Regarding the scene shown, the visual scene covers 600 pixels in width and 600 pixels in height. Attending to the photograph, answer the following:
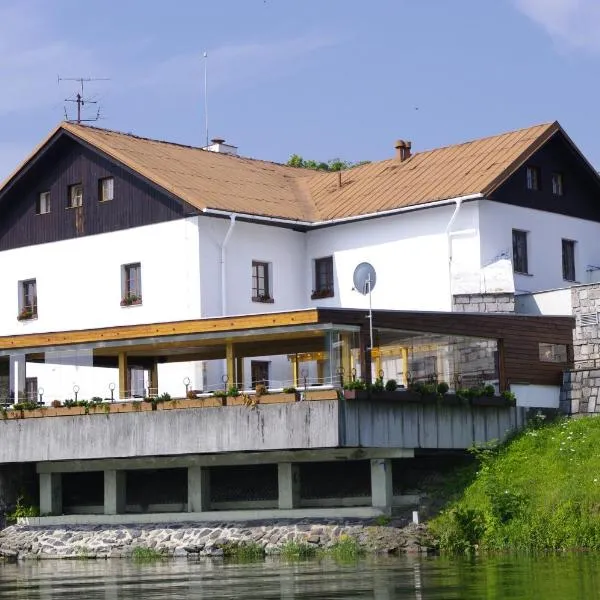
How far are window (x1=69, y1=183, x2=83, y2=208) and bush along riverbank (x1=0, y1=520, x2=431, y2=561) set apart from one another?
1190 centimetres

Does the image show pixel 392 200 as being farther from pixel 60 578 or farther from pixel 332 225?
pixel 60 578

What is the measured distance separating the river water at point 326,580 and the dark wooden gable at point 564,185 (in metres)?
17.1

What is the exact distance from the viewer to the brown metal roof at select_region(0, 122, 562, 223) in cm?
4706

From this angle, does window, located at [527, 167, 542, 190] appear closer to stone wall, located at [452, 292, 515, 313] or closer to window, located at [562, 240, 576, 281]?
window, located at [562, 240, 576, 281]

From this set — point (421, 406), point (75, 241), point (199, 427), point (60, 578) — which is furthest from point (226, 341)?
point (75, 241)

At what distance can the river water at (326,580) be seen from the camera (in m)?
24.9

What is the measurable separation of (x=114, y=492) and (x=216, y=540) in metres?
5.14

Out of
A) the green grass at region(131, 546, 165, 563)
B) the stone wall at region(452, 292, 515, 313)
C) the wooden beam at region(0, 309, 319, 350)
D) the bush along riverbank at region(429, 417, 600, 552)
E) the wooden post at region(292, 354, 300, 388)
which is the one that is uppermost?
the stone wall at region(452, 292, 515, 313)

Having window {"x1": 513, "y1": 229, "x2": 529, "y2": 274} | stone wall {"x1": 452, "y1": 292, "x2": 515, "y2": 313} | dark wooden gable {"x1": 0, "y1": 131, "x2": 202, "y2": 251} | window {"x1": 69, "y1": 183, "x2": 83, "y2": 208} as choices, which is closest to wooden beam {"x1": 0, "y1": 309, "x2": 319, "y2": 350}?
dark wooden gable {"x1": 0, "y1": 131, "x2": 202, "y2": 251}

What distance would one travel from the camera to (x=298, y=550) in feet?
119

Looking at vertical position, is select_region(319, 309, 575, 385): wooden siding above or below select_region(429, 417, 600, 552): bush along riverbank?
above

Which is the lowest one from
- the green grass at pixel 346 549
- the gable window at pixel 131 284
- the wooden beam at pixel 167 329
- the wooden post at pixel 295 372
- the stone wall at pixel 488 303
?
the green grass at pixel 346 549

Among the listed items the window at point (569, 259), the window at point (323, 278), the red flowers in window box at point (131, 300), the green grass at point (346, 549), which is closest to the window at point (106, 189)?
the red flowers in window box at point (131, 300)

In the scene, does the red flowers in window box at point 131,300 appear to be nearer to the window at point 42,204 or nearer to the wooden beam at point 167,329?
the window at point 42,204
